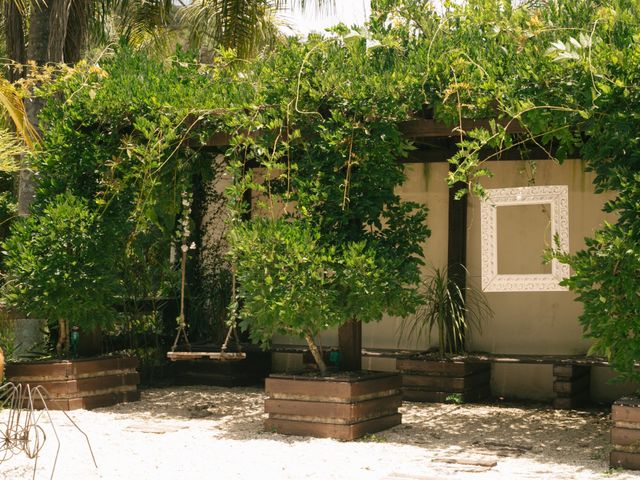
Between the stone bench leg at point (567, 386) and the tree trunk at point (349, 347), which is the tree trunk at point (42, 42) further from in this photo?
the stone bench leg at point (567, 386)

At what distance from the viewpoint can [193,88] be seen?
7.73m

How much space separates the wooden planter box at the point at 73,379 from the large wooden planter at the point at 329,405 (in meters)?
2.01

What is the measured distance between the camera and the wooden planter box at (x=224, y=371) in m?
9.99

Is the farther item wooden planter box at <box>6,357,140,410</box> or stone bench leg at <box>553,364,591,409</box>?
stone bench leg at <box>553,364,591,409</box>

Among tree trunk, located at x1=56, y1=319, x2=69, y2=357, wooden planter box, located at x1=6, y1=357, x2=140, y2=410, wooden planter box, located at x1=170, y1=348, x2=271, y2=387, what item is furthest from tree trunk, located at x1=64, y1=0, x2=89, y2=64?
wooden planter box, located at x1=170, y1=348, x2=271, y2=387

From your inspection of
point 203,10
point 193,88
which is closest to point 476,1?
Answer: point 193,88

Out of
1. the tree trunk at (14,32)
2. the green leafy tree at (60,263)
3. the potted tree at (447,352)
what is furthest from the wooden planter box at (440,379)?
the tree trunk at (14,32)

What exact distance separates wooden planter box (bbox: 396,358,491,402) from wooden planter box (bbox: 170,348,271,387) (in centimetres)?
199

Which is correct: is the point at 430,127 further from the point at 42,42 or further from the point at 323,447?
the point at 42,42

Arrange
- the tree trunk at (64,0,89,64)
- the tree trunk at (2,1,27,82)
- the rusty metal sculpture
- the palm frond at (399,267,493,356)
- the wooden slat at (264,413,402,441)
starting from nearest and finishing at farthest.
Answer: the rusty metal sculpture
the wooden slat at (264,413,402,441)
the palm frond at (399,267,493,356)
the tree trunk at (64,0,89,64)
the tree trunk at (2,1,27,82)

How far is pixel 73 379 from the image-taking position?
801 centimetres

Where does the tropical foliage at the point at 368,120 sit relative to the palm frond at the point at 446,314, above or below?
above

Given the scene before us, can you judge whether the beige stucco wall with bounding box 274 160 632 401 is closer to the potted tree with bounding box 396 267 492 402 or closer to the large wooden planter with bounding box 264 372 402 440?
the potted tree with bounding box 396 267 492 402

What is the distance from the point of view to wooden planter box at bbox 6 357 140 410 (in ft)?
26.1
